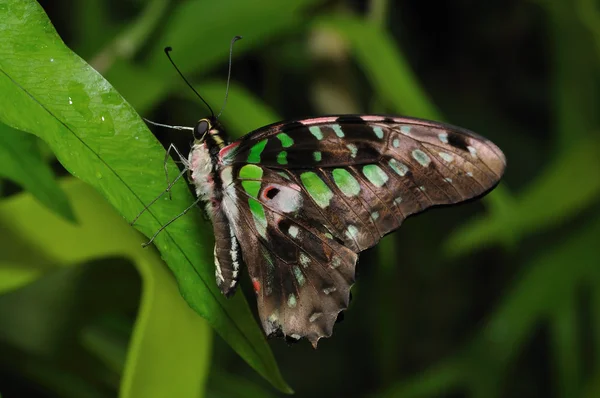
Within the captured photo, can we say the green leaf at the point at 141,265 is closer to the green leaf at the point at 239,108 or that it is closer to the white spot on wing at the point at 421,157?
the white spot on wing at the point at 421,157

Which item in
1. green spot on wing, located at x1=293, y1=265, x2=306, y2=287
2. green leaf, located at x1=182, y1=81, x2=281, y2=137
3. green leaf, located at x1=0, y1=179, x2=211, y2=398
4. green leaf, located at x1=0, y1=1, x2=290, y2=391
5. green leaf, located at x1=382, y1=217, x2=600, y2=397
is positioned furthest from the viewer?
green leaf, located at x1=382, y1=217, x2=600, y2=397

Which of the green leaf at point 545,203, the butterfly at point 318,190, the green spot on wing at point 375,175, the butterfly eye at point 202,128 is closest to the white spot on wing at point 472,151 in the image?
the butterfly at point 318,190

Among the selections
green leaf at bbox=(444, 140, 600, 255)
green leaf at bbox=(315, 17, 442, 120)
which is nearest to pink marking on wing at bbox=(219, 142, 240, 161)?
Answer: green leaf at bbox=(315, 17, 442, 120)

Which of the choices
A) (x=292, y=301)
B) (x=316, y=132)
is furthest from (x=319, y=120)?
(x=292, y=301)

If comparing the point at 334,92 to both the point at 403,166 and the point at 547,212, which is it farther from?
the point at 403,166

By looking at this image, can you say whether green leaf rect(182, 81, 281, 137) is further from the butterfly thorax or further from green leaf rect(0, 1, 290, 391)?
green leaf rect(0, 1, 290, 391)

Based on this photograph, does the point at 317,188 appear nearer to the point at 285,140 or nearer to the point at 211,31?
the point at 285,140
